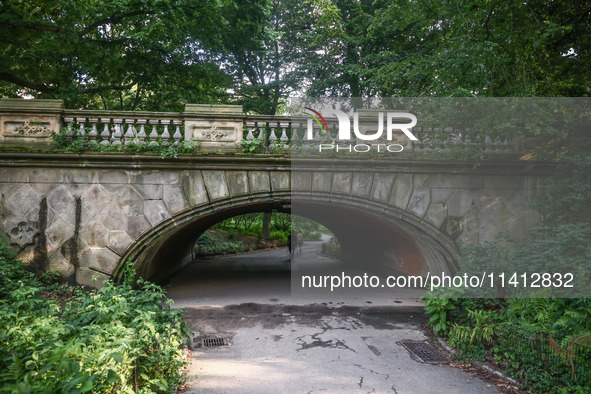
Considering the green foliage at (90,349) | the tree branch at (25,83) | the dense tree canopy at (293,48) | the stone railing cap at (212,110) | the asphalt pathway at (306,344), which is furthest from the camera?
the tree branch at (25,83)

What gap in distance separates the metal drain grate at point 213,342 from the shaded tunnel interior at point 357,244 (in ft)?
9.00

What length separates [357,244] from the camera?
1545 cm

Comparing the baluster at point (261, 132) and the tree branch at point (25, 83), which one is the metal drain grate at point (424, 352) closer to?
the baluster at point (261, 132)

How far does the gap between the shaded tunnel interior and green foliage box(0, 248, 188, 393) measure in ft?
10.9

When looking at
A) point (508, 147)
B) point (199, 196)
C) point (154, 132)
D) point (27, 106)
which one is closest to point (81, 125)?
point (27, 106)

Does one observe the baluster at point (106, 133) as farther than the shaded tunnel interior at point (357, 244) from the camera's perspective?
No

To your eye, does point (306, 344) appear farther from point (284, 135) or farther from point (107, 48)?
point (107, 48)

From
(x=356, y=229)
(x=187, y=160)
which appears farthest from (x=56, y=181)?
(x=356, y=229)

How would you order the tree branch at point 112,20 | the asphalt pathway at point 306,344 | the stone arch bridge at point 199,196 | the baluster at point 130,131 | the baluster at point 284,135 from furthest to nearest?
1. the tree branch at point 112,20
2. the baluster at point 284,135
3. the baluster at point 130,131
4. the stone arch bridge at point 199,196
5. the asphalt pathway at point 306,344

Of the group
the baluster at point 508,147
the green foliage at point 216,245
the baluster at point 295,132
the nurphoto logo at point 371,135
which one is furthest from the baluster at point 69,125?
the green foliage at point 216,245

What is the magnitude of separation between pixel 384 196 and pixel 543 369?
4.60 m

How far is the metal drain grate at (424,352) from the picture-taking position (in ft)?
18.4

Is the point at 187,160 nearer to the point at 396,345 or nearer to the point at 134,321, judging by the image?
the point at 134,321

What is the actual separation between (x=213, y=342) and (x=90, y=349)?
9.91 feet
